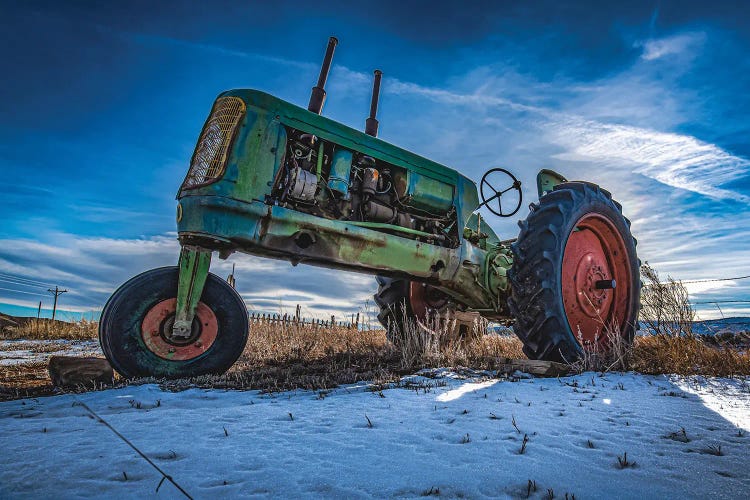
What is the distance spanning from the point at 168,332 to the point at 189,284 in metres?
0.37

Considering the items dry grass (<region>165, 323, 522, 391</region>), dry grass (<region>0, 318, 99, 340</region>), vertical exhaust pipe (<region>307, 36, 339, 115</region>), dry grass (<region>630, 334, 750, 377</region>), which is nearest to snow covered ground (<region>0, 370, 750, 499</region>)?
dry grass (<region>165, 323, 522, 391</region>)

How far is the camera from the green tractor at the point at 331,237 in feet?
9.70

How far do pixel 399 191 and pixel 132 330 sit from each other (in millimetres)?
2368

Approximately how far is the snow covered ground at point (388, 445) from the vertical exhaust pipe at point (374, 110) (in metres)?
2.99

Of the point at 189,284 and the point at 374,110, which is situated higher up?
the point at 374,110

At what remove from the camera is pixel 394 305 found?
5.06 metres

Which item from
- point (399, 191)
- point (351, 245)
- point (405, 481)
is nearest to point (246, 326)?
point (351, 245)

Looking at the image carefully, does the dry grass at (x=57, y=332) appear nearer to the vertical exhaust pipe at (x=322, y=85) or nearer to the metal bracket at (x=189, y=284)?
the metal bracket at (x=189, y=284)

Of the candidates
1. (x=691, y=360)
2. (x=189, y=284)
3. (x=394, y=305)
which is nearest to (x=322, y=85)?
(x=189, y=284)

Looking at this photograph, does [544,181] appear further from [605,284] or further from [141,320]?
[141,320]

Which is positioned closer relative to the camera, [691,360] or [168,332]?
[168,332]

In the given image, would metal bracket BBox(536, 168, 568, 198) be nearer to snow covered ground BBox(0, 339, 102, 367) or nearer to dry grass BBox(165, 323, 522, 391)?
dry grass BBox(165, 323, 522, 391)

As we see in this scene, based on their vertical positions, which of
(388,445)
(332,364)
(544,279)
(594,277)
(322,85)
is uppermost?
(322,85)

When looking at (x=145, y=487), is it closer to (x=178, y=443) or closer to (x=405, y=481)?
(x=178, y=443)
